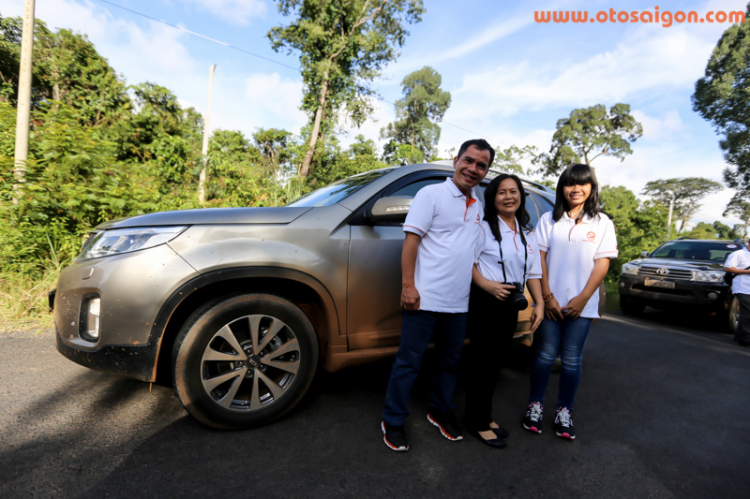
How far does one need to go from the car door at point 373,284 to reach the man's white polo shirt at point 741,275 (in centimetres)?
603

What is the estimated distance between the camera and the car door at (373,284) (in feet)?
8.23

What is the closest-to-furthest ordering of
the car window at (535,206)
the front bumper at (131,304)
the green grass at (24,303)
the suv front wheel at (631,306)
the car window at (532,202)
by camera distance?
the front bumper at (131,304)
the car window at (532,202)
the car window at (535,206)
the green grass at (24,303)
the suv front wheel at (631,306)

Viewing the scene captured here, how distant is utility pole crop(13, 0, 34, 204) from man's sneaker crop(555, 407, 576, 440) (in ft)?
18.7

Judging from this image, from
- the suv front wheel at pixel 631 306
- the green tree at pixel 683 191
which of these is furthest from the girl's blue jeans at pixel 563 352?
the green tree at pixel 683 191

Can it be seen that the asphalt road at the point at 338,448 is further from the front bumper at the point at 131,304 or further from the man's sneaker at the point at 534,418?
the front bumper at the point at 131,304

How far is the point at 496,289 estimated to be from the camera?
87.9 inches

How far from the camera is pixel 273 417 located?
2.39 metres

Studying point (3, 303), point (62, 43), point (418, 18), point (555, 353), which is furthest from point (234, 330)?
point (62, 43)

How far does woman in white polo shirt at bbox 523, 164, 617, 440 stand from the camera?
244 centimetres

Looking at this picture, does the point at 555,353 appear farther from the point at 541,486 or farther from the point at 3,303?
the point at 3,303

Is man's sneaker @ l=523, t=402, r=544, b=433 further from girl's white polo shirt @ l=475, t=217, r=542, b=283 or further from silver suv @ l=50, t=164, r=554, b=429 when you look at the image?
silver suv @ l=50, t=164, r=554, b=429

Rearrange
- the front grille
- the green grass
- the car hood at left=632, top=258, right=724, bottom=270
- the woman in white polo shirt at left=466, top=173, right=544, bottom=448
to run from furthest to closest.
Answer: the car hood at left=632, top=258, right=724, bottom=270
the front grille
the green grass
the woman in white polo shirt at left=466, top=173, right=544, bottom=448

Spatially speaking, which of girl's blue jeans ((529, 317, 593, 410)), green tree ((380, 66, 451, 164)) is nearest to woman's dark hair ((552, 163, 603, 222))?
girl's blue jeans ((529, 317, 593, 410))

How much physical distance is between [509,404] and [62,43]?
70.8ft
